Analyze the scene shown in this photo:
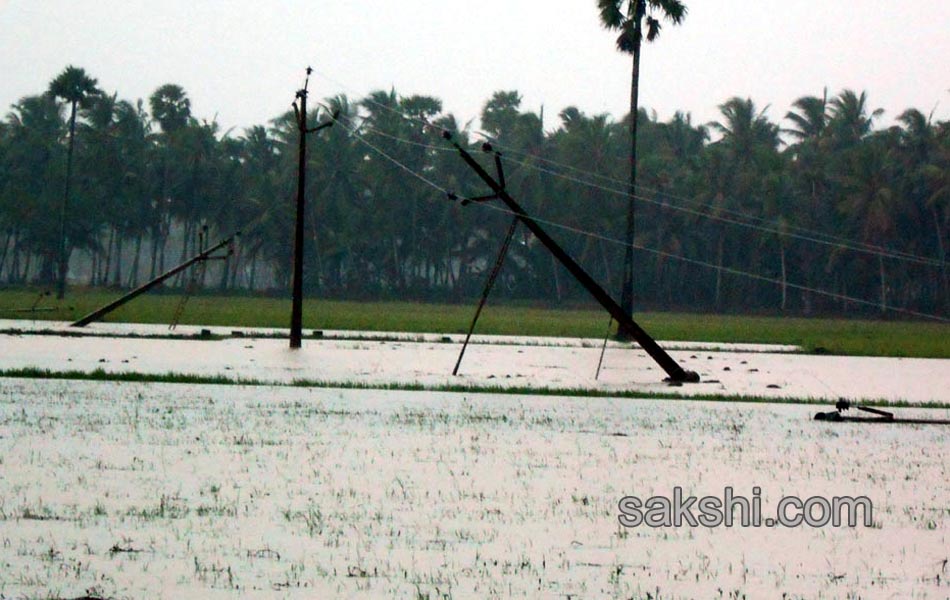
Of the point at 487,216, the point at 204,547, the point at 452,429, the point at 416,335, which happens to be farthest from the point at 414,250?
the point at 204,547

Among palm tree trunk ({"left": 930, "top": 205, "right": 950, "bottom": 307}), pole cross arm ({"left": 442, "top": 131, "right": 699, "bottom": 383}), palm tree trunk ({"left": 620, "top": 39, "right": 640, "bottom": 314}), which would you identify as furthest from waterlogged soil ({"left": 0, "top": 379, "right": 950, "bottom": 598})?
palm tree trunk ({"left": 930, "top": 205, "right": 950, "bottom": 307})

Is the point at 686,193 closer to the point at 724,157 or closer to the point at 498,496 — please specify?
the point at 724,157

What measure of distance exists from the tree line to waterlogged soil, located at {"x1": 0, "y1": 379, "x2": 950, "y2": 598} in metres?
72.5

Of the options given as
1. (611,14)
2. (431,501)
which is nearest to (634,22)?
(611,14)

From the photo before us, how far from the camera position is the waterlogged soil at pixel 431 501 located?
8148 millimetres

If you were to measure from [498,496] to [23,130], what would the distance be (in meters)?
99.4

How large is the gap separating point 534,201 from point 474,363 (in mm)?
64748

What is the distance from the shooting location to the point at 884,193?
275 feet

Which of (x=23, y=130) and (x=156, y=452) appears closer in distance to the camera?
(x=156, y=452)

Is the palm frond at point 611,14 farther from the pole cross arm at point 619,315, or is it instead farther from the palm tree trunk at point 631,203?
the pole cross arm at point 619,315

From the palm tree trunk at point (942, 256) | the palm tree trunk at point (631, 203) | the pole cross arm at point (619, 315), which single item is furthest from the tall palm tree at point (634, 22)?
the palm tree trunk at point (942, 256)

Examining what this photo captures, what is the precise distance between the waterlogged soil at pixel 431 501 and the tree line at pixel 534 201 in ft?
238

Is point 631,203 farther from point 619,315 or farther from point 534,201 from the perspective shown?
point 534,201

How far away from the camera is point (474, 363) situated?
30.0 meters
